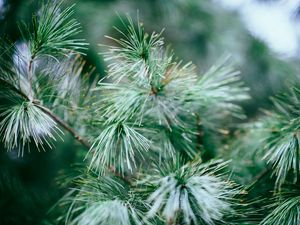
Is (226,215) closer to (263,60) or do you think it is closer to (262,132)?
(262,132)

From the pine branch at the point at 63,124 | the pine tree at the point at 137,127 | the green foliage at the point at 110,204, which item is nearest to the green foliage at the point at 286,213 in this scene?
the pine tree at the point at 137,127

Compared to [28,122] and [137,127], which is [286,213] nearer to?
[137,127]

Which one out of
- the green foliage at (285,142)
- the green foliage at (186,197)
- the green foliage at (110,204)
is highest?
the green foliage at (285,142)

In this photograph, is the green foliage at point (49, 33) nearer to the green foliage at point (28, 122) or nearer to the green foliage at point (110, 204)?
the green foliage at point (28, 122)

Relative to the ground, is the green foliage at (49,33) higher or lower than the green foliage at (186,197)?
higher

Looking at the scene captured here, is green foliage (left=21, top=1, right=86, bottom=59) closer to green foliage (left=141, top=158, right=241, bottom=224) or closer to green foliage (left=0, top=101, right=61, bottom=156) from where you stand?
green foliage (left=0, top=101, right=61, bottom=156)

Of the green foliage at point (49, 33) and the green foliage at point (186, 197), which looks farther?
the green foliage at point (49, 33)

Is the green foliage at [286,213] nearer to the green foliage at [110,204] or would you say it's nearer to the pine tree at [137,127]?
the pine tree at [137,127]

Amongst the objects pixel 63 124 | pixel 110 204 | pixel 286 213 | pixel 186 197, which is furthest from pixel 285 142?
pixel 63 124

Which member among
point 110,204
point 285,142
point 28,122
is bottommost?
point 110,204

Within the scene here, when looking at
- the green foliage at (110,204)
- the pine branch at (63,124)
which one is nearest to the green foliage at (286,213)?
the green foliage at (110,204)
